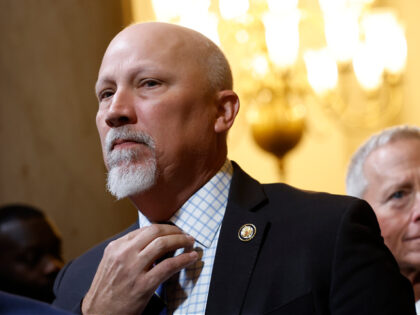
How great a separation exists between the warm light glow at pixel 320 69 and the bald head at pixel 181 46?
374cm

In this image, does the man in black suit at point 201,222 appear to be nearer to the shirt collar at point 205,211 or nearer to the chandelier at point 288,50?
the shirt collar at point 205,211

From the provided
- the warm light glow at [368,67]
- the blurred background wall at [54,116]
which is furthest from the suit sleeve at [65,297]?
the warm light glow at [368,67]

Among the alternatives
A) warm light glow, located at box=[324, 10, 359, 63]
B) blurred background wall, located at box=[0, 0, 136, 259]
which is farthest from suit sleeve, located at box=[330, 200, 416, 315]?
warm light glow, located at box=[324, 10, 359, 63]

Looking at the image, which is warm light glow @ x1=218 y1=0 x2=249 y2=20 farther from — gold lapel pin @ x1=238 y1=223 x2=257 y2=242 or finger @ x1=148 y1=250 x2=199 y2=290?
finger @ x1=148 y1=250 x2=199 y2=290

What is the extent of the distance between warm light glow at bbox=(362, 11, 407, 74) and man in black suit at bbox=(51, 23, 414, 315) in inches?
145

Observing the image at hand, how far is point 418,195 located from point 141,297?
1.26 meters

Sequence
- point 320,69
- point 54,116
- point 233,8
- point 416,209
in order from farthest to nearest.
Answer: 1. point 320,69
2. point 233,8
3. point 54,116
4. point 416,209

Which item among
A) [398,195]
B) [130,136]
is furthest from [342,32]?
[130,136]

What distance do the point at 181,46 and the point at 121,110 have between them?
0.27 m

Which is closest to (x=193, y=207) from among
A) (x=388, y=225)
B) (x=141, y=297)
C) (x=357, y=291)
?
(x=141, y=297)

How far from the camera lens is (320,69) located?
5.68 m

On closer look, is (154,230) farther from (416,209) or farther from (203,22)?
(203,22)

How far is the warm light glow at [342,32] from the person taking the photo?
17.6 ft

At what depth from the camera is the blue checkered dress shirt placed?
178 centimetres
